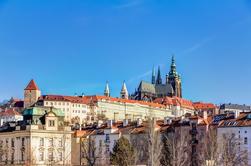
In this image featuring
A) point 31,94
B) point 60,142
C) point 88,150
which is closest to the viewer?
point 88,150

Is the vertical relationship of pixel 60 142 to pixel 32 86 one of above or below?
below

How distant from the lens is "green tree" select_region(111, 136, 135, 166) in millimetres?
72375

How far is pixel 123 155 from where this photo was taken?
73.1 metres

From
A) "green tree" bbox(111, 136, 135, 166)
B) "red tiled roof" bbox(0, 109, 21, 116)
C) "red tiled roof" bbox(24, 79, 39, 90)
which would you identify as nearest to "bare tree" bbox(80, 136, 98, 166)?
"green tree" bbox(111, 136, 135, 166)

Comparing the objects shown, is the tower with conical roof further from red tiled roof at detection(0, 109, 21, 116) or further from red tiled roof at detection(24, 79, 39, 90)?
red tiled roof at detection(0, 109, 21, 116)

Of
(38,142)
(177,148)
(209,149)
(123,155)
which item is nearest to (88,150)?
(38,142)

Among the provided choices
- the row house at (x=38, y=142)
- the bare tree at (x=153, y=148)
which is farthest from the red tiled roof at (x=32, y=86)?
the bare tree at (x=153, y=148)

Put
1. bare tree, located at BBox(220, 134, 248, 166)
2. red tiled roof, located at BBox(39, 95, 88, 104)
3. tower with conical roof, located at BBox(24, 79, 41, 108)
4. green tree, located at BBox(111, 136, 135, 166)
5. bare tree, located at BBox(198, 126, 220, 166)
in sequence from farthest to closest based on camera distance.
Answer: tower with conical roof, located at BBox(24, 79, 41, 108) < red tiled roof, located at BBox(39, 95, 88, 104) < green tree, located at BBox(111, 136, 135, 166) < bare tree, located at BBox(220, 134, 248, 166) < bare tree, located at BBox(198, 126, 220, 166)

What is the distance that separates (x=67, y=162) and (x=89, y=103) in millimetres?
103961

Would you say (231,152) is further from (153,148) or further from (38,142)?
(38,142)

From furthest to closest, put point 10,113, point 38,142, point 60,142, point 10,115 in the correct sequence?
1. point 10,113
2. point 10,115
3. point 60,142
4. point 38,142

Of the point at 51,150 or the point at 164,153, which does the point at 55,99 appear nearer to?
the point at 51,150

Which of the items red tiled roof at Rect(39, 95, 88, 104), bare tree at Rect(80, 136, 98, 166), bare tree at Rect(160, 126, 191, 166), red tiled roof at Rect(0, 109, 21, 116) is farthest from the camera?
red tiled roof at Rect(39, 95, 88, 104)

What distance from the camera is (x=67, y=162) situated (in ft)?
301
